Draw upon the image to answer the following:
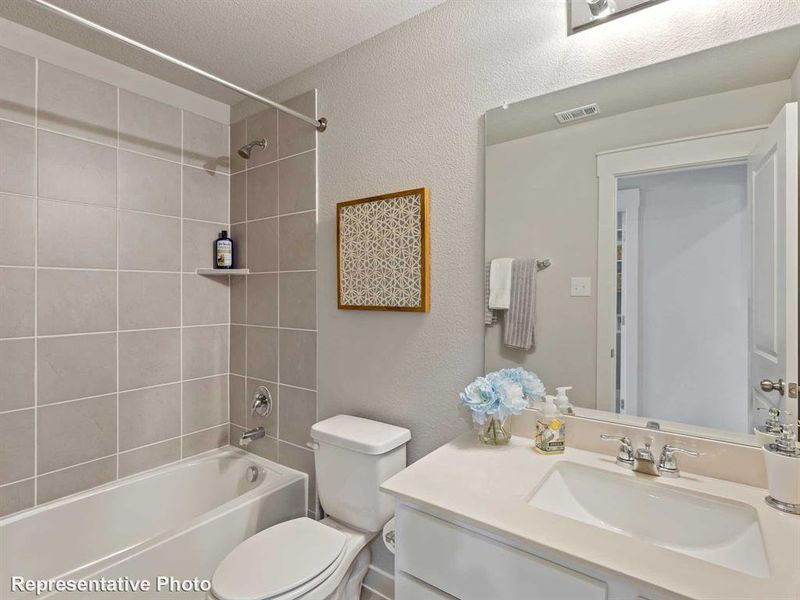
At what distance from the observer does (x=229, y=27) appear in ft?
5.40

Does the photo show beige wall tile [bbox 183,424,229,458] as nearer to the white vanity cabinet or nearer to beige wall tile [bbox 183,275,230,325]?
beige wall tile [bbox 183,275,230,325]

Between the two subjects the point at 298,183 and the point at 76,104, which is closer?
the point at 76,104

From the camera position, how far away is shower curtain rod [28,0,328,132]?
1093 millimetres

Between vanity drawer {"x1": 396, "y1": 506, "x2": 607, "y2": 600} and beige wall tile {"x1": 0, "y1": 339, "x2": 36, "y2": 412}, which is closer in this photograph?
vanity drawer {"x1": 396, "y1": 506, "x2": 607, "y2": 600}

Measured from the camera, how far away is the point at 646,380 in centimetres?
115

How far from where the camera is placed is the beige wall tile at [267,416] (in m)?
2.09

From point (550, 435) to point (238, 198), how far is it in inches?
78.0

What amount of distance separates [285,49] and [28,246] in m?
1.33

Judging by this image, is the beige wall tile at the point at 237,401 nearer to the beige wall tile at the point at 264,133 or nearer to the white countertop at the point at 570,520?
the beige wall tile at the point at 264,133

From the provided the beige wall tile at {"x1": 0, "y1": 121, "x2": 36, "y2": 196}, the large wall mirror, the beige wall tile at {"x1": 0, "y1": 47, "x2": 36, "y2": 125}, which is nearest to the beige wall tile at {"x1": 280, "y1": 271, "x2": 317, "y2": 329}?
the large wall mirror

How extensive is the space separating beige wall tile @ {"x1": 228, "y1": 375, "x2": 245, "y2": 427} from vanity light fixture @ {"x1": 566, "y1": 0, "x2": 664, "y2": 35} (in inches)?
84.6

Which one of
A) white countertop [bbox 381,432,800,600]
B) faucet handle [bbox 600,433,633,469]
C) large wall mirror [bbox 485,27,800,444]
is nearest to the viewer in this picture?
white countertop [bbox 381,432,800,600]

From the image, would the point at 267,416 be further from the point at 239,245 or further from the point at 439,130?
the point at 439,130

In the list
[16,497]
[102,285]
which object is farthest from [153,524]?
[102,285]
